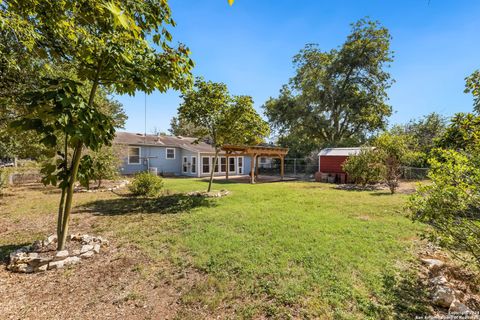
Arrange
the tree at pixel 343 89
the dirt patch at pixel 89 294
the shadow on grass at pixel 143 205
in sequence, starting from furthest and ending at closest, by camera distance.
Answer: the tree at pixel 343 89 → the shadow on grass at pixel 143 205 → the dirt patch at pixel 89 294

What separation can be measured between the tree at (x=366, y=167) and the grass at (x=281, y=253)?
Answer: 5.30 metres

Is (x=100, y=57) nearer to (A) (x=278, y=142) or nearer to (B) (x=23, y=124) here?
(B) (x=23, y=124)

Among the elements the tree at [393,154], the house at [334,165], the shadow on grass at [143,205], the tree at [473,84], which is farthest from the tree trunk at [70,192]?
the house at [334,165]

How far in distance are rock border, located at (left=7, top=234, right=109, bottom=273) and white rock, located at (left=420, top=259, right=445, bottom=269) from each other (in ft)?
19.2

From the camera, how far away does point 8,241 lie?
15.9 feet

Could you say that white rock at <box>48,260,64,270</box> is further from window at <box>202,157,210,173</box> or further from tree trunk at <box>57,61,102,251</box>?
window at <box>202,157,210,173</box>

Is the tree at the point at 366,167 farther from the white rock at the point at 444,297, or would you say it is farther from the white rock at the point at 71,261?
the white rock at the point at 71,261

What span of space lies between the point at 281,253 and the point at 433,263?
2506 mm

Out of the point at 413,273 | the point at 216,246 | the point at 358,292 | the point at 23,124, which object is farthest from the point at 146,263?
the point at 413,273

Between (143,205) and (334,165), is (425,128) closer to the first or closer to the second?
(334,165)

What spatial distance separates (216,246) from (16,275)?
3170 millimetres

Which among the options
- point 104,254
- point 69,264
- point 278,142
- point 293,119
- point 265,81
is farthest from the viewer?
point 278,142

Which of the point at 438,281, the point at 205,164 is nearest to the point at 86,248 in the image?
the point at 438,281

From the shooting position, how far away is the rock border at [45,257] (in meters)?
3.66
